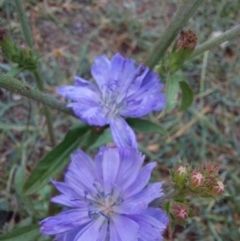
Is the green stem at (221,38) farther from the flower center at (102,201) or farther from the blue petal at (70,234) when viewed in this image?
the blue petal at (70,234)

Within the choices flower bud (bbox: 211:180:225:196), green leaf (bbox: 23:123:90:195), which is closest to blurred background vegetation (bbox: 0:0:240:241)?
green leaf (bbox: 23:123:90:195)

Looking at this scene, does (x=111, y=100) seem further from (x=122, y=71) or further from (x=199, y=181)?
(x=199, y=181)

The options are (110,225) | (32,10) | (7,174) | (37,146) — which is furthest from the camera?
(32,10)

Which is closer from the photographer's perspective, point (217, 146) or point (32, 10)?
point (217, 146)

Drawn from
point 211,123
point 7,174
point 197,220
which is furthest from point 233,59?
point 7,174

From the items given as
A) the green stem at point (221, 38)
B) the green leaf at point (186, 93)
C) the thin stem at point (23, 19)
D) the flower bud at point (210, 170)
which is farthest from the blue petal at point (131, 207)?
the thin stem at point (23, 19)

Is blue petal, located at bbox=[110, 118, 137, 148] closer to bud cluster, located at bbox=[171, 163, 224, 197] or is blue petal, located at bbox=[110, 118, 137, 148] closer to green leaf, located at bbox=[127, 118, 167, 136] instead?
green leaf, located at bbox=[127, 118, 167, 136]

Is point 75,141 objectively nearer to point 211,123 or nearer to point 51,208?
point 51,208
